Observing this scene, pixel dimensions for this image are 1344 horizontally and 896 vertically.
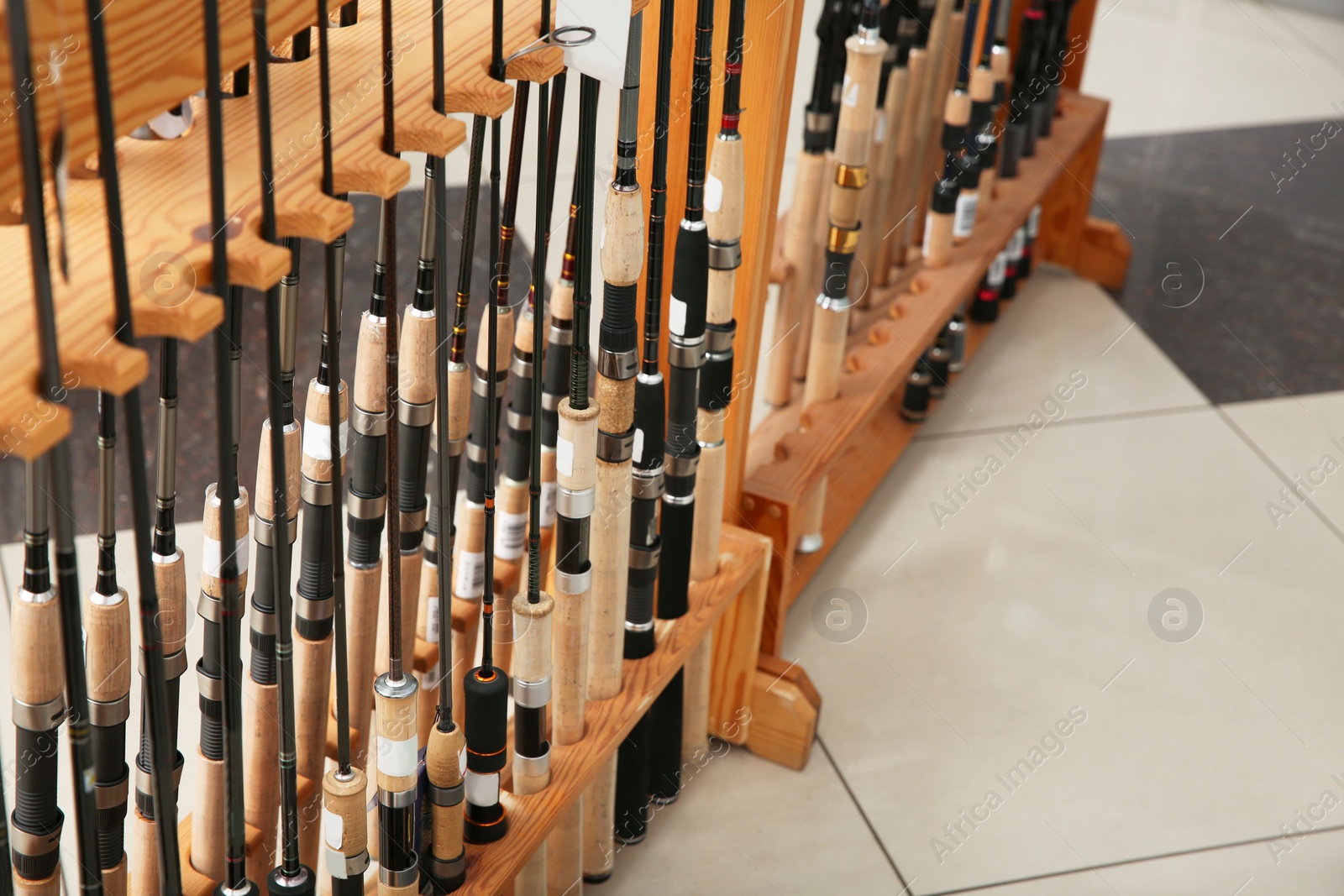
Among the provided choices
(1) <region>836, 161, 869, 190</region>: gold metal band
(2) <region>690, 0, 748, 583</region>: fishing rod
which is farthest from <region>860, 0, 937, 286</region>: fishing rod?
(2) <region>690, 0, 748, 583</region>: fishing rod

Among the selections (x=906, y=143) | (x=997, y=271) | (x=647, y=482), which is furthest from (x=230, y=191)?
(x=997, y=271)

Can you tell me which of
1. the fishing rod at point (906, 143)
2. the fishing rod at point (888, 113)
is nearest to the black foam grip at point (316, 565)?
the fishing rod at point (888, 113)

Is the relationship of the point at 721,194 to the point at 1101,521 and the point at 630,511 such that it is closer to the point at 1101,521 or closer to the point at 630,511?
the point at 630,511

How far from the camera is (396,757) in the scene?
43.3 inches

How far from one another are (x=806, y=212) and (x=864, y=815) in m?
0.76

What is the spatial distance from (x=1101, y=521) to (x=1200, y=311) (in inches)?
30.2

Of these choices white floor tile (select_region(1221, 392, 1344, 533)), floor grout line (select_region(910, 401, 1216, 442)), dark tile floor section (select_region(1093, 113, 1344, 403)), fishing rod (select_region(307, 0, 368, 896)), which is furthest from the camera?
dark tile floor section (select_region(1093, 113, 1344, 403))

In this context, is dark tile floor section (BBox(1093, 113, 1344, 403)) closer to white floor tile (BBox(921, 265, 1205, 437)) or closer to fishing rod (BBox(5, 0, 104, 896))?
white floor tile (BBox(921, 265, 1205, 437))

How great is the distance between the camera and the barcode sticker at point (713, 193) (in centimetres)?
132

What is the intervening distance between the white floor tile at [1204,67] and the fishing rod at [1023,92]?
1123 mm

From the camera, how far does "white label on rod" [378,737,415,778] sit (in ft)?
3.58

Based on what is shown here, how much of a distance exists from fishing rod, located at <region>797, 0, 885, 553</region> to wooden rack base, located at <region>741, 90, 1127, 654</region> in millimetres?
34

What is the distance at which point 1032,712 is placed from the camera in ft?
6.06

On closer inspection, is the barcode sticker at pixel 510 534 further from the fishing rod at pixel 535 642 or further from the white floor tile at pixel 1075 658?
the white floor tile at pixel 1075 658
